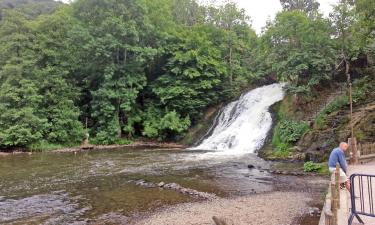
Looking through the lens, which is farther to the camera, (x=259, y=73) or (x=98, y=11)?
(x=259, y=73)

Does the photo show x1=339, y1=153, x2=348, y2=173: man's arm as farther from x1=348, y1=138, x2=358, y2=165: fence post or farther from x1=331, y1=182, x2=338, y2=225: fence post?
x1=348, y1=138, x2=358, y2=165: fence post

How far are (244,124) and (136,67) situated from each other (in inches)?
493

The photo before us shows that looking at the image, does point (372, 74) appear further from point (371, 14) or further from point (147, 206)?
point (147, 206)

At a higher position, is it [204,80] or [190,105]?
[204,80]


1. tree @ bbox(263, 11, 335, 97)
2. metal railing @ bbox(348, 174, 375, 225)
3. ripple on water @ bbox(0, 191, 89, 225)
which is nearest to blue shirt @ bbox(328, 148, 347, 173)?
metal railing @ bbox(348, 174, 375, 225)

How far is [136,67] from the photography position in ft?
113

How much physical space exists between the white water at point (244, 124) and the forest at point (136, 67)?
2518 millimetres

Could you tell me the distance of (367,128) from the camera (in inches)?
750

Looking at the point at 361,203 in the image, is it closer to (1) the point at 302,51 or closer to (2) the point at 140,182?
(2) the point at 140,182

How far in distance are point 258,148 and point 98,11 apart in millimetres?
19798

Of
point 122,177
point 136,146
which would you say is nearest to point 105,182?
point 122,177

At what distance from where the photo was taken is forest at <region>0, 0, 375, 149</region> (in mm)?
25781

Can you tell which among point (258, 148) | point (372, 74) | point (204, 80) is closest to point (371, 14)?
point (372, 74)

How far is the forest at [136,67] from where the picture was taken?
84.6 feet
